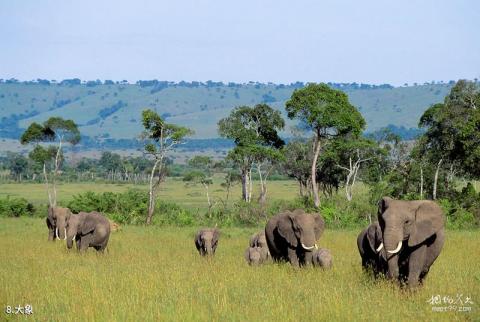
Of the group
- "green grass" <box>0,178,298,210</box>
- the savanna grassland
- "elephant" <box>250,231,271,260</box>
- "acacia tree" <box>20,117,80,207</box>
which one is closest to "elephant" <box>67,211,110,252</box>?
the savanna grassland

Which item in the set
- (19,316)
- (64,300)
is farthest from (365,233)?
(19,316)

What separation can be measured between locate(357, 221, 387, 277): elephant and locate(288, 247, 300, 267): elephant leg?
213 cm

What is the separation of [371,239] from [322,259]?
11.7ft

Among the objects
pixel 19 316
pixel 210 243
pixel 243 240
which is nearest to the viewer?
pixel 19 316

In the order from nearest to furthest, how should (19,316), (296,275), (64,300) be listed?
1. (19,316)
2. (64,300)
3. (296,275)

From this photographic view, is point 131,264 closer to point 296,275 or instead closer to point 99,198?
point 296,275

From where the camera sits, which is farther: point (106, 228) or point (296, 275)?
point (106, 228)

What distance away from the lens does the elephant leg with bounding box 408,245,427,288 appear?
538 inches

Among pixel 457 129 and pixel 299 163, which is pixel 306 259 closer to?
pixel 457 129

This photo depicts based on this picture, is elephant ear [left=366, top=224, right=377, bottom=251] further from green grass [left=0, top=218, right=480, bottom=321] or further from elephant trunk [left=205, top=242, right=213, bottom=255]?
elephant trunk [left=205, top=242, right=213, bottom=255]

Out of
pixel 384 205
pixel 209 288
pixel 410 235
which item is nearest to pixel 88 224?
pixel 209 288

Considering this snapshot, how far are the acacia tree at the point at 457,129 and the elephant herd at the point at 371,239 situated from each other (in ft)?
72.0

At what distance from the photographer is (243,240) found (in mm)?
31688

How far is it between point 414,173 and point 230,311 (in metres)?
42.3
